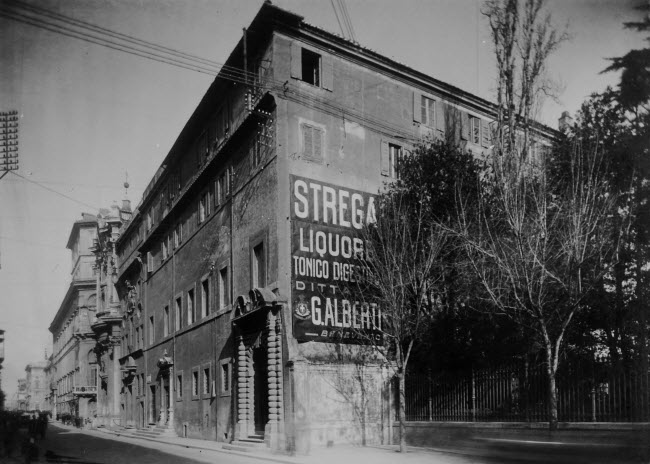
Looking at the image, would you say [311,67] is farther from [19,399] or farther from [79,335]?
[19,399]

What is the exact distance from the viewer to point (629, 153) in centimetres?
2266

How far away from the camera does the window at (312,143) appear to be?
77.9 feet

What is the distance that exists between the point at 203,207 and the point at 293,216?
10.5 meters

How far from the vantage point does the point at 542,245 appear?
20.0 metres

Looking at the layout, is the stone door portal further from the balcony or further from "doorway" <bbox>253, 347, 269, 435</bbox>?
the balcony

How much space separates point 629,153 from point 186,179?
902 inches

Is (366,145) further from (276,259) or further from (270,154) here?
(276,259)

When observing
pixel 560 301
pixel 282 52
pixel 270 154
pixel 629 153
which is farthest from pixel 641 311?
pixel 282 52

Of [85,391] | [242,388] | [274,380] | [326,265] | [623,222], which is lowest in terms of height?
[85,391]

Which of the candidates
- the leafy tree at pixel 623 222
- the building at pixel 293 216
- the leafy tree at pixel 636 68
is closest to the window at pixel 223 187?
the building at pixel 293 216

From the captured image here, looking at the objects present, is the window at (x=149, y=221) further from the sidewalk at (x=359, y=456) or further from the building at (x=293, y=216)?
the sidewalk at (x=359, y=456)

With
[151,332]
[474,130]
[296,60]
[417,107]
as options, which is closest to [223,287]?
[296,60]

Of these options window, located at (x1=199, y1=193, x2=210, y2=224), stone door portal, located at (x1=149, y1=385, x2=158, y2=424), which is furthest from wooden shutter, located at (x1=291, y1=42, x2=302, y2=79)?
stone door portal, located at (x1=149, y1=385, x2=158, y2=424)

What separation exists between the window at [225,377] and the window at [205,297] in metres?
4.37
